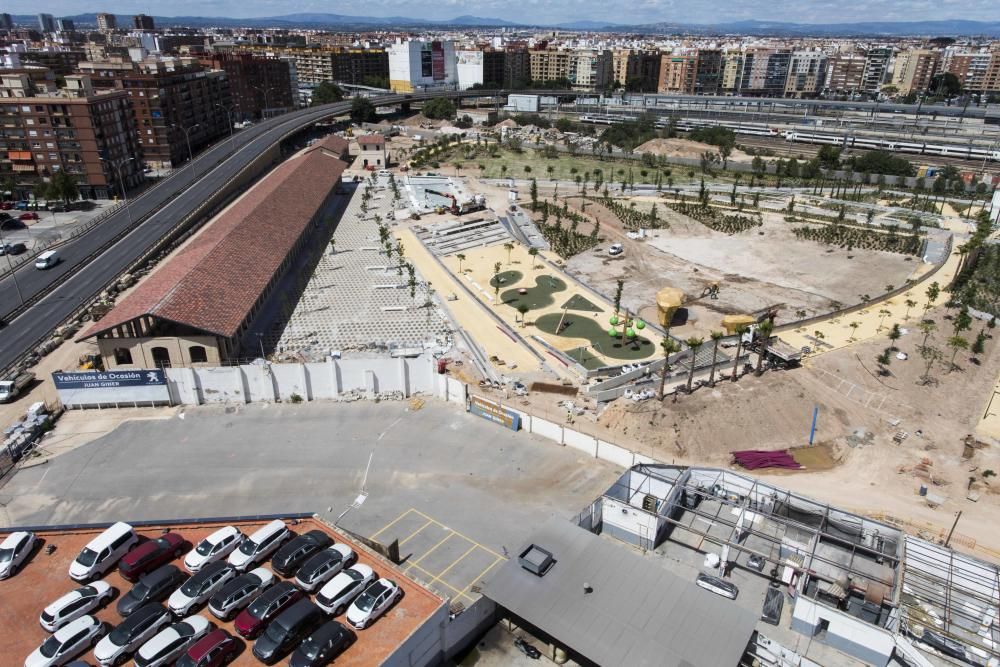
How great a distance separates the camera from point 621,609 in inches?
918

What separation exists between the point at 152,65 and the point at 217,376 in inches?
4127

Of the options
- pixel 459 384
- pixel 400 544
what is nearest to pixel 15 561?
pixel 400 544

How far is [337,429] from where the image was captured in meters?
39.0

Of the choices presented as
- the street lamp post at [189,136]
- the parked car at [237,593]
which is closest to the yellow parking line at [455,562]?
the parked car at [237,593]

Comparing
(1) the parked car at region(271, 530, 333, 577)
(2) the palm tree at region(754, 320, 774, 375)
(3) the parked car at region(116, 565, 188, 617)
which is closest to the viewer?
(3) the parked car at region(116, 565, 188, 617)

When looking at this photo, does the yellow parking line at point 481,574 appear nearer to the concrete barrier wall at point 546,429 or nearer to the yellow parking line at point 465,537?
the yellow parking line at point 465,537

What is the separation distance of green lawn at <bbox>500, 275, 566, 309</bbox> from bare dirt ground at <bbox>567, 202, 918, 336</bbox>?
3523 millimetres

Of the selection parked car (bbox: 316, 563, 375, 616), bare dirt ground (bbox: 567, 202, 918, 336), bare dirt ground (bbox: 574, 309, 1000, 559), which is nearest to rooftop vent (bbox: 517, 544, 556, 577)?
parked car (bbox: 316, 563, 375, 616)

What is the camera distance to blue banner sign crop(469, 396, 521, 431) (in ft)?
127

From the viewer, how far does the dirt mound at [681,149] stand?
120750 mm

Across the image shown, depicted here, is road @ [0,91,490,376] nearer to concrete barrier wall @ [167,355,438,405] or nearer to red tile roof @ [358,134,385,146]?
concrete barrier wall @ [167,355,438,405]

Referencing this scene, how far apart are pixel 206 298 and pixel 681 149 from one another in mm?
100537

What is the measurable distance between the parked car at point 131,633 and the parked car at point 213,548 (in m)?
2.36

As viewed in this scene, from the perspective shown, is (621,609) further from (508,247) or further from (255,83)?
(255,83)
